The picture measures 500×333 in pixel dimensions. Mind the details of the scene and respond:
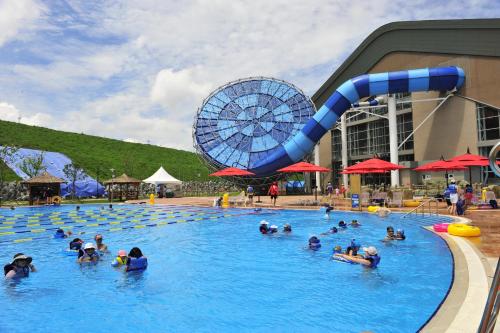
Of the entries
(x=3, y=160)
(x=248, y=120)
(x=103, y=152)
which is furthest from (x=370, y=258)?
(x=103, y=152)

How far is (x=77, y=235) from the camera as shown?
15.2 meters

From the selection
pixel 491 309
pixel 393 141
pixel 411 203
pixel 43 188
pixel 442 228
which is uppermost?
pixel 393 141

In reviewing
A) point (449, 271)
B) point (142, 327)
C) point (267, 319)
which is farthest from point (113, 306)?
point (449, 271)

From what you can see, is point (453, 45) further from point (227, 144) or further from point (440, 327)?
point (440, 327)

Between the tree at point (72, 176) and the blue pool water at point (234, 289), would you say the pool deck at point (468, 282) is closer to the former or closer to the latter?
the blue pool water at point (234, 289)

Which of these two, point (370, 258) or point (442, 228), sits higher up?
point (442, 228)

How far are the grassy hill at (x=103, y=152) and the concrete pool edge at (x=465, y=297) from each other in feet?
152

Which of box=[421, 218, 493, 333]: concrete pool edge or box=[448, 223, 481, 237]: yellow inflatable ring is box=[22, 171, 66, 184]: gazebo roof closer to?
box=[448, 223, 481, 237]: yellow inflatable ring

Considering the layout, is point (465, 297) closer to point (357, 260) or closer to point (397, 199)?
point (357, 260)

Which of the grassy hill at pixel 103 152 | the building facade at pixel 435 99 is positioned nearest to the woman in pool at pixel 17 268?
the building facade at pixel 435 99

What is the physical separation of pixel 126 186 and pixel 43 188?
25.1ft

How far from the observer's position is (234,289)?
7543mm

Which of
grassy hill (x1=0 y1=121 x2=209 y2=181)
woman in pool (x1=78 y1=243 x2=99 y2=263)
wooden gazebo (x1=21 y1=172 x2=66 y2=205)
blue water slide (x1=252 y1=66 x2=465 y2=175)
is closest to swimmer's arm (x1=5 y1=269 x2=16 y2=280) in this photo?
woman in pool (x1=78 y1=243 x2=99 y2=263)

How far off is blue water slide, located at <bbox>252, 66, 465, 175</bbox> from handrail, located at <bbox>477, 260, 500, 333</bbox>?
89.2 ft
